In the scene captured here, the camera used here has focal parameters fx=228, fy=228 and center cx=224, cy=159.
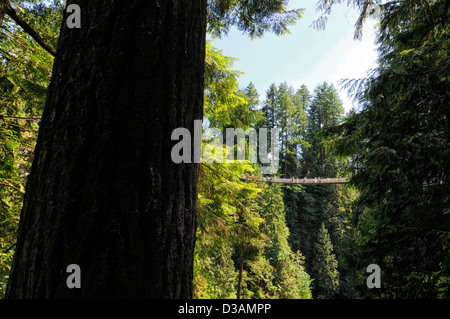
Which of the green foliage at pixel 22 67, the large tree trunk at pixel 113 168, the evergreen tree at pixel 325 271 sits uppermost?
the green foliage at pixel 22 67

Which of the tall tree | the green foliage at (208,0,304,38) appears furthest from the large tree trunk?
the green foliage at (208,0,304,38)

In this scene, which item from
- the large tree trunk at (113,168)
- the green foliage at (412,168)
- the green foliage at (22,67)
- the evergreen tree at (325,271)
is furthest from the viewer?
Result: the evergreen tree at (325,271)

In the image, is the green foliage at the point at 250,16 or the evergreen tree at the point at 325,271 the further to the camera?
the evergreen tree at the point at 325,271

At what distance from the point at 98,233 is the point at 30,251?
23 cm

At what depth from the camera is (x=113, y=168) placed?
0.65m

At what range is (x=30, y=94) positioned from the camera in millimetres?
3594

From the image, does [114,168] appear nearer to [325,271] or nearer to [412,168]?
[412,168]

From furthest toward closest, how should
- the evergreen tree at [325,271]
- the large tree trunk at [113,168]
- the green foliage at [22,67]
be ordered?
the evergreen tree at [325,271] < the green foliage at [22,67] < the large tree trunk at [113,168]

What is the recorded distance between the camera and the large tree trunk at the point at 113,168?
605 mm

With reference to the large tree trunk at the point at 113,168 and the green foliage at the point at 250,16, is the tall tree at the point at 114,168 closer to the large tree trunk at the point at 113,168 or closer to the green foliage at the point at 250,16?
the large tree trunk at the point at 113,168

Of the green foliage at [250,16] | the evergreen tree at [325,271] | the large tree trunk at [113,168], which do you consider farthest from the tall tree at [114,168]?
the evergreen tree at [325,271]
